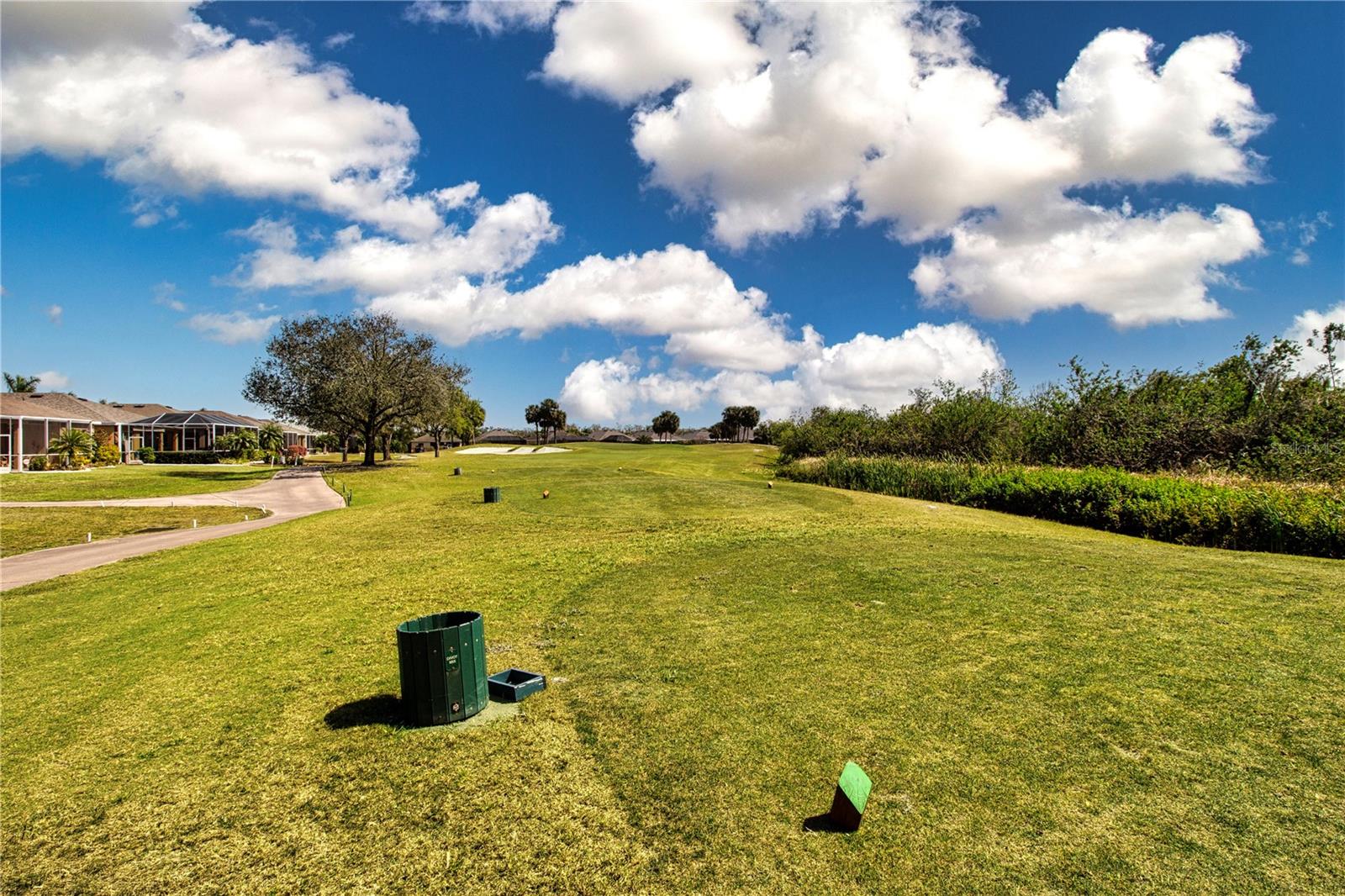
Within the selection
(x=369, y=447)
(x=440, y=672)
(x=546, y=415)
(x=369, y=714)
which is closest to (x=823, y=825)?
(x=440, y=672)

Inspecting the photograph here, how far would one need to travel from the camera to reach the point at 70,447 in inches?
1505

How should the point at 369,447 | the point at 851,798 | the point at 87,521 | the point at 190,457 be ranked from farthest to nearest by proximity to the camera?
the point at 190,457 → the point at 369,447 → the point at 87,521 → the point at 851,798

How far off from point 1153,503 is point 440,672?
2022 centimetres

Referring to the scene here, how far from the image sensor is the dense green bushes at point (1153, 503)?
1498 cm

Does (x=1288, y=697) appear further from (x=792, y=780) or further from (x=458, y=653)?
(x=458, y=653)

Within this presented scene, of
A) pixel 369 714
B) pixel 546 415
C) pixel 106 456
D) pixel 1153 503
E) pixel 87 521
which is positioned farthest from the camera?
pixel 546 415

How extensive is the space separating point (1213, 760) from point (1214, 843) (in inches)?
47.4

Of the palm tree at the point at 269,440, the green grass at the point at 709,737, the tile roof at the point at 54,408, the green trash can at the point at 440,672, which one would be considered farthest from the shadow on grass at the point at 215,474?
the green trash can at the point at 440,672

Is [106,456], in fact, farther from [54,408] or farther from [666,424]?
[666,424]

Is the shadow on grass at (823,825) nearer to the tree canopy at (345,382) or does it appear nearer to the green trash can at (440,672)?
the green trash can at (440,672)

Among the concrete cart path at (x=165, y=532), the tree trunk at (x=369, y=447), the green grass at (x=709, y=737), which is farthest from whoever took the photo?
the tree trunk at (x=369, y=447)

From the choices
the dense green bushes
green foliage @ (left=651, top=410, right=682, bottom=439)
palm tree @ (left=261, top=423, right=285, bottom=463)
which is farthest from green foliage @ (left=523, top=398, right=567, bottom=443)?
the dense green bushes

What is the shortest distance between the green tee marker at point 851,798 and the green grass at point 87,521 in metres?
21.0

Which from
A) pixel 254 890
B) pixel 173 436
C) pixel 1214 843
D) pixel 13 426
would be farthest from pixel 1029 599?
pixel 173 436
